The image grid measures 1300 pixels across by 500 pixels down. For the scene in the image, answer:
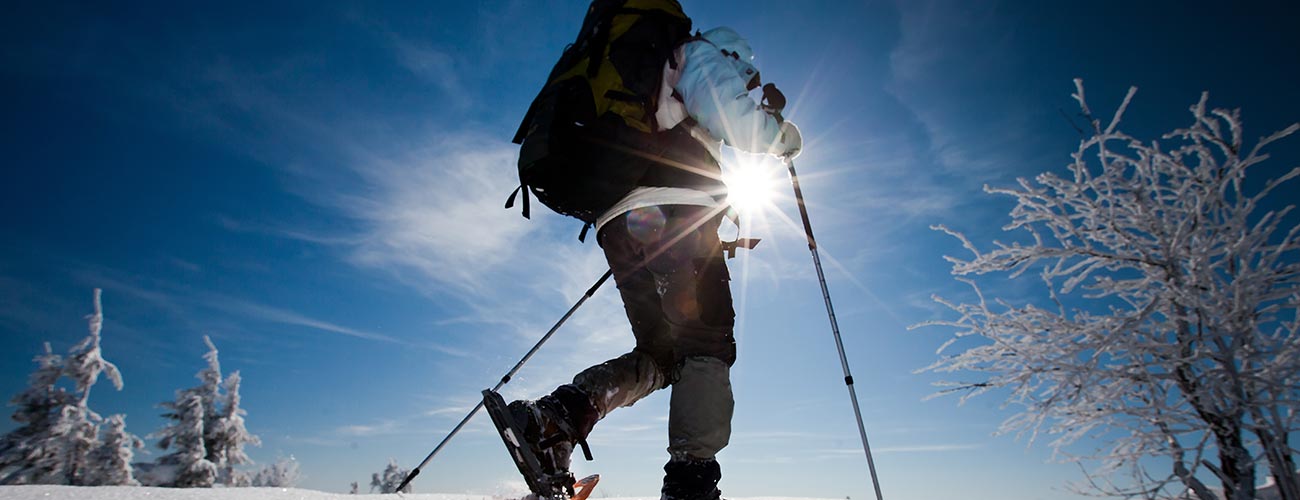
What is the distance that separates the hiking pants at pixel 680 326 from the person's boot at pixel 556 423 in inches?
3.2

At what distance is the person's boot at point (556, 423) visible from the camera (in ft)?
7.84

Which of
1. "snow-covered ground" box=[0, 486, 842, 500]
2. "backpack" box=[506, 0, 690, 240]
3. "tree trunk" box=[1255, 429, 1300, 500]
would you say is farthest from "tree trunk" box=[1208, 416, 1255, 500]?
"snow-covered ground" box=[0, 486, 842, 500]

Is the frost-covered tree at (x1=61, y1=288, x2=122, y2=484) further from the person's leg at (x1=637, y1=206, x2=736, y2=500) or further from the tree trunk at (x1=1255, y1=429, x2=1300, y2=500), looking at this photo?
the tree trunk at (x1=1255, y1=429, x2=1300, y2=500)

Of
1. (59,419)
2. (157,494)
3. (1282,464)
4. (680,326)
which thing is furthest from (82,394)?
(1282,464)

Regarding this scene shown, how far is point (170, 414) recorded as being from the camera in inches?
789

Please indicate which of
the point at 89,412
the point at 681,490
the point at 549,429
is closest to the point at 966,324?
the point at 681,490

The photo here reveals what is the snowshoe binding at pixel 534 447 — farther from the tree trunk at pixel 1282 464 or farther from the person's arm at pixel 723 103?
the tree trunk at pixel 1282 464

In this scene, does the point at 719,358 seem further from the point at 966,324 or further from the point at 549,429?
the point at 966,324

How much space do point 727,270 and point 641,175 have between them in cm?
64

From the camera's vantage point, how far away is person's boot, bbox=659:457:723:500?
2278mm

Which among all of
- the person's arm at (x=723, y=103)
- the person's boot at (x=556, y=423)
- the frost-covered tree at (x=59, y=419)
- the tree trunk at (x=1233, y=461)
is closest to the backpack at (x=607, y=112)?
the person's arm at (x=723, y=103)

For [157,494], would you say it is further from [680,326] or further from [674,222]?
[674,222]

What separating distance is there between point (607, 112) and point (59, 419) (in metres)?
23.7

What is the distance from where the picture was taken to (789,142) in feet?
9.50
